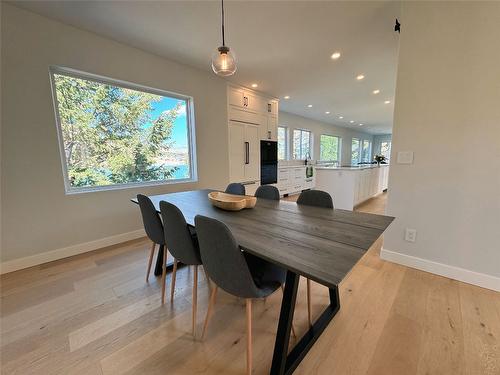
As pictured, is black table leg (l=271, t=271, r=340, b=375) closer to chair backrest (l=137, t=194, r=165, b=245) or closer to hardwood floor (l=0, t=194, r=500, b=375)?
hardwood floor (l=0, t=194, r=500, b=375)

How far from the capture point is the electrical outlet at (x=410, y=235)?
2.15m

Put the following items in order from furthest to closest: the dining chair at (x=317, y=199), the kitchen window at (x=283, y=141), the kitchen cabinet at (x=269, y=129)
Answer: the kitchen window at (x=283, y=141) < the kitchen cabinet at (x=269, y=129) < the dining chair at (x=317, y=199)

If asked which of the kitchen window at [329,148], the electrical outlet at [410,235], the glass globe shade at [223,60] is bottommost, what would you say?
the electrical outlet at [410,235]

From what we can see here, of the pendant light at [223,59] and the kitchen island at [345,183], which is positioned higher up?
the pendant light at [223,59]

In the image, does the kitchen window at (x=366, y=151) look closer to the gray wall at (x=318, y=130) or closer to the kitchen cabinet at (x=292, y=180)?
the gray wall at (x=318, y=130)

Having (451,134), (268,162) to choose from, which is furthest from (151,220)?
(268,162)

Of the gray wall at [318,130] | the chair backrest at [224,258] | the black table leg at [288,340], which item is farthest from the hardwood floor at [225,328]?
the gray wall at [318,130]

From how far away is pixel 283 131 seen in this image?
22.7 ft

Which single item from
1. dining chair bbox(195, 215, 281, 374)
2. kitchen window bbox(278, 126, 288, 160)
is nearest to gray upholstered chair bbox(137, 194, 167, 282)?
dining chair bbox(195, 215, 281, 374)

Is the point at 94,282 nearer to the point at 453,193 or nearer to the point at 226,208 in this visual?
the point at 226,208

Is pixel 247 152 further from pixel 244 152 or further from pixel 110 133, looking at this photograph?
pixel 110 133

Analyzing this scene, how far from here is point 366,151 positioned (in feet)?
42.0

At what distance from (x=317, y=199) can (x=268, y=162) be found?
3.49 meters

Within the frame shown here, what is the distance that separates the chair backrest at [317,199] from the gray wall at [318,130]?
17.3 feet
